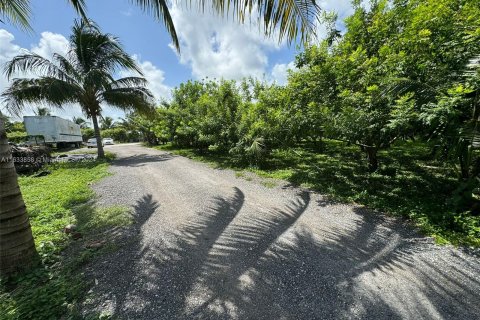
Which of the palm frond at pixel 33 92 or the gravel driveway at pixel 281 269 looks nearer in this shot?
the gravel driveway at pixel 281 269

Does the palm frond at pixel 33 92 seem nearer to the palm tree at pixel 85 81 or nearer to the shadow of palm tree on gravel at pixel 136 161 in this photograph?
the palm tree at pixel 85 81

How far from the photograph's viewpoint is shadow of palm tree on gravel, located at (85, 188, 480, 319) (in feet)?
6.93

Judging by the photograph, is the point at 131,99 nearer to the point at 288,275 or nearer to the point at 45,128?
the point at 288,275

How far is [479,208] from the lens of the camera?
377 centimetres

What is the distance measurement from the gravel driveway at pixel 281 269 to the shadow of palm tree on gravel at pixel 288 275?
0.5 inches

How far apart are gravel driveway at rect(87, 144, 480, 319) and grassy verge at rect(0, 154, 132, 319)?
0.95ft

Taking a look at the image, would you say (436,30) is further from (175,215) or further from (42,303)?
(42,303)

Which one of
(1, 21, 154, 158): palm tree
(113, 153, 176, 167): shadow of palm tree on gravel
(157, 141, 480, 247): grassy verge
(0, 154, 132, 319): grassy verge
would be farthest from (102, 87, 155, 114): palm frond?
(0, 154, 132, 319): grassy verge

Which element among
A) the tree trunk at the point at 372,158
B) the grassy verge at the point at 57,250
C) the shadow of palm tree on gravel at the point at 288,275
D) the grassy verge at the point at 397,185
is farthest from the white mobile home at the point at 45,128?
the tree trunk at the point at 372,158

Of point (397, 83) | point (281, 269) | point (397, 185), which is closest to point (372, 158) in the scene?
point (397, 185)

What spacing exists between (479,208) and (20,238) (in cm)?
709

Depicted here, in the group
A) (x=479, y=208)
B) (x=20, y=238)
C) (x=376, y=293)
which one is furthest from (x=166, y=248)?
(x=479, y=208)

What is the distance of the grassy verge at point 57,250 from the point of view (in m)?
2.16

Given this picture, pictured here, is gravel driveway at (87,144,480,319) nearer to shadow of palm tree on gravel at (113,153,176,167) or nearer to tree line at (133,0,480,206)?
tree line at (133,0,480,206)
